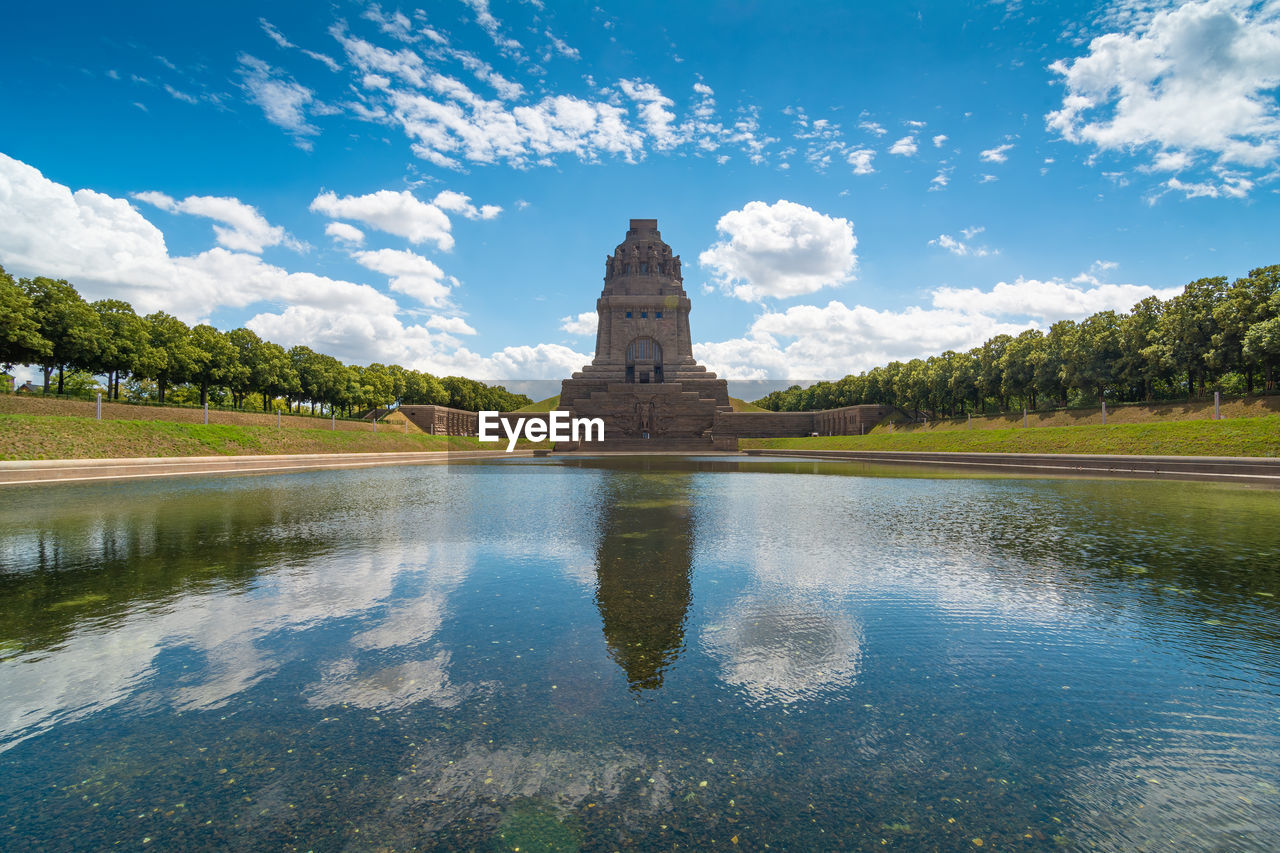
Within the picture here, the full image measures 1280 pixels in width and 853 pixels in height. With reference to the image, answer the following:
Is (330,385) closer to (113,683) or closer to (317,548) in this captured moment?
(317,548)

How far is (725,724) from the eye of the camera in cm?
349

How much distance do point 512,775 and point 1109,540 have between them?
10.1 meters

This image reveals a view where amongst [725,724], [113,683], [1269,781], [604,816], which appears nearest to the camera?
[604,816]

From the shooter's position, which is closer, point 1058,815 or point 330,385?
point 1058,815

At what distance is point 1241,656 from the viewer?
4.56 m

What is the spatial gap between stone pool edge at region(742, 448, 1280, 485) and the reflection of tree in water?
18.8 metres

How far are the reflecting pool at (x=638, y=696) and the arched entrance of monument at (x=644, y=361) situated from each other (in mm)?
65147

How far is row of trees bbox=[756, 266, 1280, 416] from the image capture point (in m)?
36.7

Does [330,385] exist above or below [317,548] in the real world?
above

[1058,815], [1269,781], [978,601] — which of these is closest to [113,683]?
Result: [1058,815]

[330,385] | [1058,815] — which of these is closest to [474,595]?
[1058,815]

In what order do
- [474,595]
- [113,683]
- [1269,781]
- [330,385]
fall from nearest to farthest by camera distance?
1. [1269,781]
2. [113,683]
3. [474,595]
4. [330,385]

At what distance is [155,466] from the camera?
914 inches

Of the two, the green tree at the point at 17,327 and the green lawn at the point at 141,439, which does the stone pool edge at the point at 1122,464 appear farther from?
the green tree at the point at 17,327
